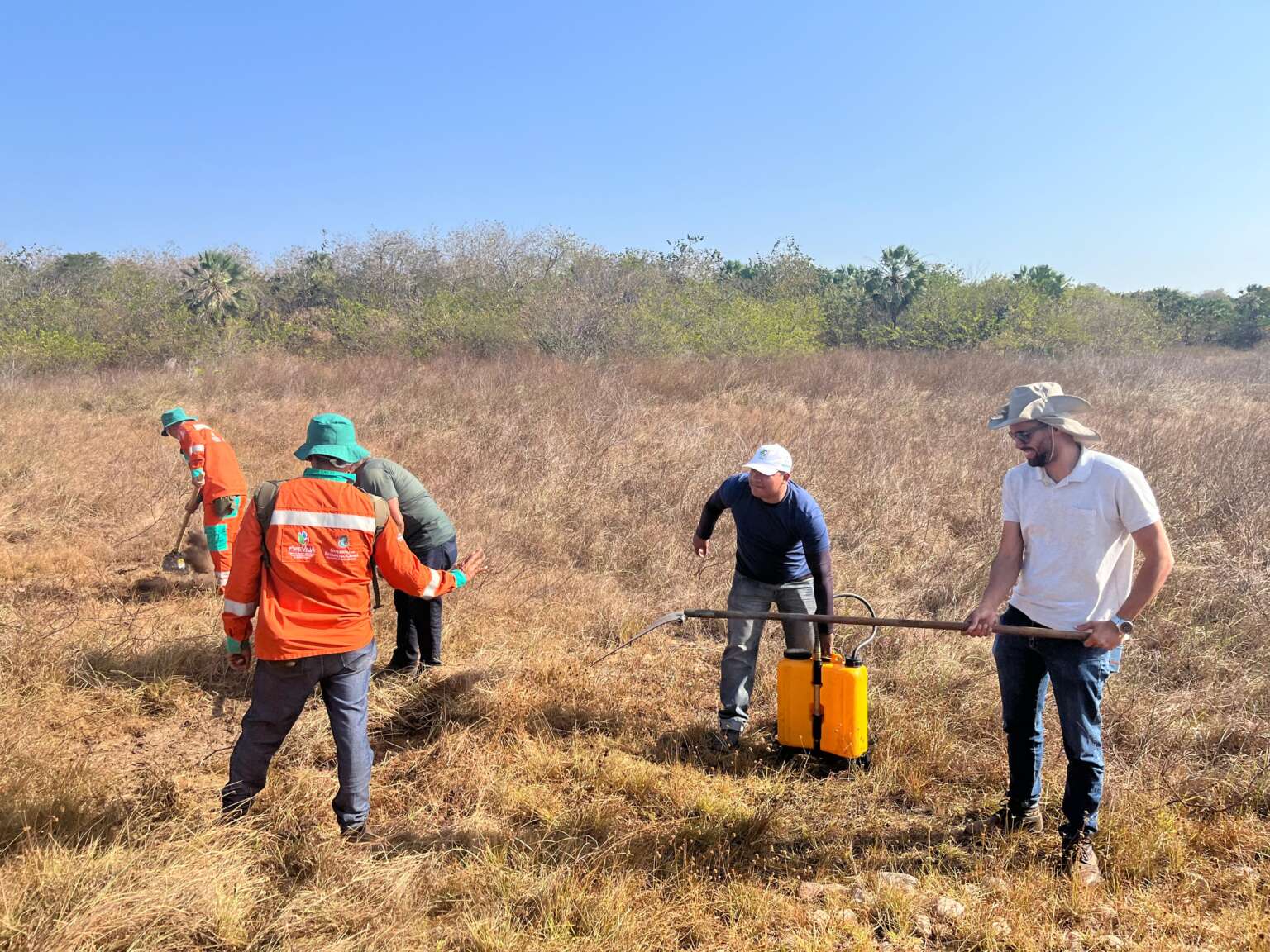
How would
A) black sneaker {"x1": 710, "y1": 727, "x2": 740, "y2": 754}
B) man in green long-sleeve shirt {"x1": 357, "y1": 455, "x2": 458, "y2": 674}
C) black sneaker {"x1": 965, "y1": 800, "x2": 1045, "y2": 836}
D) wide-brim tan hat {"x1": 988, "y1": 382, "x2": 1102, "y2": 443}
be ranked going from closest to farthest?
1. wide-brim tan hat {"x1": 988, "y1": 382, "x2": 1102, "y2": 443}
2. black sneaker {"x1": 965, "y1": 800, "x2": 1045, "y2": 836}
3. black sneaker {"x1": 710, "y1": 727, "x2": 740, "y2": 754}
4. man in green long-sleeve shirt {"x1": 357, "y1": 455, "x2": 458, "y2": 674}

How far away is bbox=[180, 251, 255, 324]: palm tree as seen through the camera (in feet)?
74.8

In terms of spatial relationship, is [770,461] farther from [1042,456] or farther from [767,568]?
[1042,456]

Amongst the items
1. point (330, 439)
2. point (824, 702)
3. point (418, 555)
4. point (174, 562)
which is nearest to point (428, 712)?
point (418, 555)

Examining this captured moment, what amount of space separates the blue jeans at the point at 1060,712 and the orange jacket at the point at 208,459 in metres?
4.74

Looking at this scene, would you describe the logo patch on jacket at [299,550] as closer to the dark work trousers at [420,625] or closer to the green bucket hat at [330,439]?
the green bucket hat at [330,439]

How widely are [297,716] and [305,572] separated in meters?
0.55

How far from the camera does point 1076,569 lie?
8.68 ft

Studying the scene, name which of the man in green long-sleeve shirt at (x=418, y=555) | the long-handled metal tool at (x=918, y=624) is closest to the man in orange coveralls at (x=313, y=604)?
the long-handled metal tool at (x=918, y=624)

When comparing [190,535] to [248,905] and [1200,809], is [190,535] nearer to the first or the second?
[248,905]

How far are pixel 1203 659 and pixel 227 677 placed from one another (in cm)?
549

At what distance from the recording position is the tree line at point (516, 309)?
17.9 metres

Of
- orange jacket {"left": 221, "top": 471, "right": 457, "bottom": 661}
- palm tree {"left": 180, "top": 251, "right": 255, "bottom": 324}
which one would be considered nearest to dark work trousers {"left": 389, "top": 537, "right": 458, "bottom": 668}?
orange jacket {"left": 221, "top": 471, "right": 457, "bottom": 661}

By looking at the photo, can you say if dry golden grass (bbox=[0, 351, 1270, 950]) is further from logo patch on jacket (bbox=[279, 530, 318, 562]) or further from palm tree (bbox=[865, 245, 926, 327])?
palm tree (bbox=[865, 245, 926, 327])

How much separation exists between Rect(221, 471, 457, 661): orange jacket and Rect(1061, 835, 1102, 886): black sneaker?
8.74 ft
